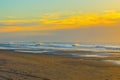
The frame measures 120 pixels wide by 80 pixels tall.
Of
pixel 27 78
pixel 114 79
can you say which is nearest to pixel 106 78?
pixel 114 79

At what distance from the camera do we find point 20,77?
14.3 m

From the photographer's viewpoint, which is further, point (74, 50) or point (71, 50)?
point (74, 50)

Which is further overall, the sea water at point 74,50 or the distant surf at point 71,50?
the distant surf at point 71,50

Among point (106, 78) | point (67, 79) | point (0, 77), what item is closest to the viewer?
point (0, 77)

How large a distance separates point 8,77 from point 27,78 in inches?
36.2

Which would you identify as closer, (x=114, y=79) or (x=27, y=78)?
(x=27, y=78)

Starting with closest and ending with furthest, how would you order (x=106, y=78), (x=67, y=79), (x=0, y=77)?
(x=0, y=77) → (x=67, y=79) → (x=106, y=78)

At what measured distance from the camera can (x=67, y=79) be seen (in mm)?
14938

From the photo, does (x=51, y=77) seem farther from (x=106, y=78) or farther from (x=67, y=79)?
(x=106, y=78)

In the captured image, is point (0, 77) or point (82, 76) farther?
point (82, 76)

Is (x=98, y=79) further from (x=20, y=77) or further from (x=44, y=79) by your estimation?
(x=20, y=77)

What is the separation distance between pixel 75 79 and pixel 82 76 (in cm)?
133

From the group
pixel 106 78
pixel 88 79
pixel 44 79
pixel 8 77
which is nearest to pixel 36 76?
pixel 44 79

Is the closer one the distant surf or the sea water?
the sea water
